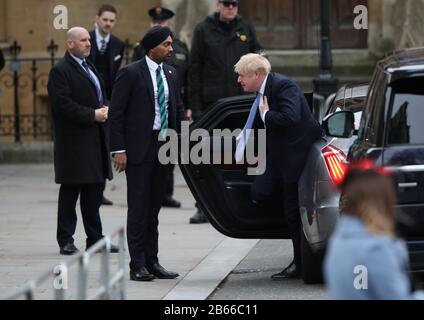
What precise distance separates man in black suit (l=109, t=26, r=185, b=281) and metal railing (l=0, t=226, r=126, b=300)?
3.01 metres

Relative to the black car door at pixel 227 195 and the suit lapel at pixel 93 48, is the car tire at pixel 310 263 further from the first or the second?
the suit lapel at pixel 93 48

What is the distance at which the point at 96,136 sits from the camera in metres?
11.4

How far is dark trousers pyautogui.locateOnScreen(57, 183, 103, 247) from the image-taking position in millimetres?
11398

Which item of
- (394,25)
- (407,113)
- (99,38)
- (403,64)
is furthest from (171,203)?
(407,113)

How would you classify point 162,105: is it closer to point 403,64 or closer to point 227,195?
point 227,195

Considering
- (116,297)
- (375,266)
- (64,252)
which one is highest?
(375,266)

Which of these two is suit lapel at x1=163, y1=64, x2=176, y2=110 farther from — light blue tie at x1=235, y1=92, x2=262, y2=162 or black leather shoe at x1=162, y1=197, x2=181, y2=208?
black leather shoe at x1=162, y1=197, x2=181, y2=208

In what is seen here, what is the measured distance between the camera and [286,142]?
9.66 m

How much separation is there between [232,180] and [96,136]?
Result: 64.5 inches

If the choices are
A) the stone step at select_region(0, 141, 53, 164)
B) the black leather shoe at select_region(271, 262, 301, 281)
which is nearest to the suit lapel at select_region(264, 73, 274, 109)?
the black leather shoe at select_region(271, 262, 301, 281)
